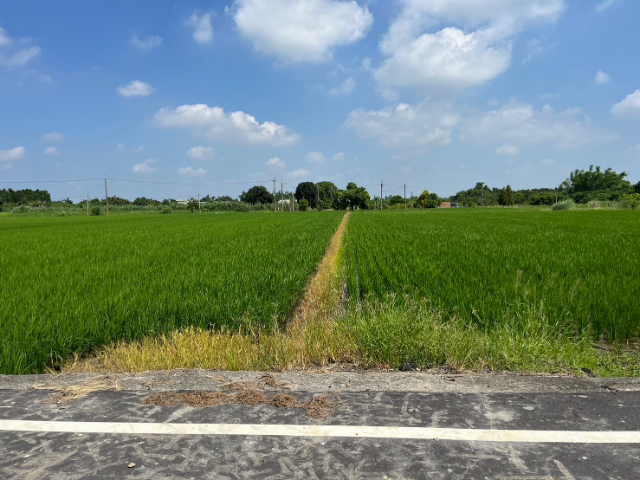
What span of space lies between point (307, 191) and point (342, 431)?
111m

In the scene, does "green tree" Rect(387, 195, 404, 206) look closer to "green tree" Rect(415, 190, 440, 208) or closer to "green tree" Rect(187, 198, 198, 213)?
"green tree" Rect(415, 190, 440, 208)

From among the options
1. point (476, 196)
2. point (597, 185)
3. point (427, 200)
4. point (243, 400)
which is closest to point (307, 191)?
point (427, 200)

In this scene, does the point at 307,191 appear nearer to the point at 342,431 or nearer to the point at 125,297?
the point at 125,297

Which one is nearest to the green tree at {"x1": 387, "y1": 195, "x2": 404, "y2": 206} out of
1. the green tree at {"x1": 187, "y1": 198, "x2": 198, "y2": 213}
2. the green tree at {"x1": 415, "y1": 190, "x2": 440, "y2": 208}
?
the green tree at {"x1": 415, "y1": 190, "x2": 440, "y2": 208}

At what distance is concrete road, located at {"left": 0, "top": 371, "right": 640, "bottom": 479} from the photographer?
190 cm

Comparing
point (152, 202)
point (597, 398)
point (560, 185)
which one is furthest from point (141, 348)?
point (560, 185)

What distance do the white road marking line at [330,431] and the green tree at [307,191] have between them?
358 ft

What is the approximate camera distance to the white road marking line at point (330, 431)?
2123mm

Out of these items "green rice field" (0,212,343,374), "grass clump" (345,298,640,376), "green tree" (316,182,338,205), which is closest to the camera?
"grass clump" (345,298,640,376)

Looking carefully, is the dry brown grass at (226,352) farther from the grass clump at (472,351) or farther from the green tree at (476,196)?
the green tree at (476,196)

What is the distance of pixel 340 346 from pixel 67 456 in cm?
220

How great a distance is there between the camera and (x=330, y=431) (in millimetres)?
2205

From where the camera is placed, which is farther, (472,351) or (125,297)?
(125,297)

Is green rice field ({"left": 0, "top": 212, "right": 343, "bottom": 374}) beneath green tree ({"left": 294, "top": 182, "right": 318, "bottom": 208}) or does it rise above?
beneath
